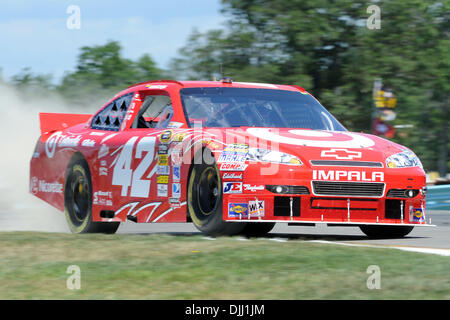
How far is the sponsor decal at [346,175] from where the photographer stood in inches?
317

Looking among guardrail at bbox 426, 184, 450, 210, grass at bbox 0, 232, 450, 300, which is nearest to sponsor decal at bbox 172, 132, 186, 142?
grass at bbox 0, 232, 450, 300

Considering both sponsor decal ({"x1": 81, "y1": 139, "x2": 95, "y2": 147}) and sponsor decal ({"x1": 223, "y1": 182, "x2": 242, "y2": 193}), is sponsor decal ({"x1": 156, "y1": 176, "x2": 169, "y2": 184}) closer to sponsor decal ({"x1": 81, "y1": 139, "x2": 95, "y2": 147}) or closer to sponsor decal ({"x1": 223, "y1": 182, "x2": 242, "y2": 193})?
sponsor decal ({"x1": 223, "y1": 182, "x2": 242, "y2": 193})

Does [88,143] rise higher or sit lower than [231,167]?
higher

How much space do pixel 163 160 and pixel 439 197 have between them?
30.9 feet

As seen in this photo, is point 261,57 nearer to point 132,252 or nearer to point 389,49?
point 389,49

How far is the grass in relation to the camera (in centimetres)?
521

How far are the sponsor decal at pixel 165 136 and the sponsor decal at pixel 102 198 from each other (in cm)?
101

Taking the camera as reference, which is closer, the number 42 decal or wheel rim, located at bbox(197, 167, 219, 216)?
wheel rim, located at bbox(197, 167, 219, 216)

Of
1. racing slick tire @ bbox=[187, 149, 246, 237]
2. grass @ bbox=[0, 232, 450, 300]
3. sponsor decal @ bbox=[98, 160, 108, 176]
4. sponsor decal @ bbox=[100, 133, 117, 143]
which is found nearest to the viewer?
grass @ bbox=[0, 232, 450, 300]

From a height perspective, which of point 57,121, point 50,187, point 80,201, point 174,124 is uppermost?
point 57,121

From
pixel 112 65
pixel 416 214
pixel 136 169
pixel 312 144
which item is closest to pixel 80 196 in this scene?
pixel 136 169

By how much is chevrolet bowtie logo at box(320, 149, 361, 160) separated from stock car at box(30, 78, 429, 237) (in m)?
0.01

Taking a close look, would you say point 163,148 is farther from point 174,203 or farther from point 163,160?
point 174,203

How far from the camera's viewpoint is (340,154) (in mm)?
8180
